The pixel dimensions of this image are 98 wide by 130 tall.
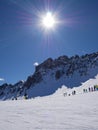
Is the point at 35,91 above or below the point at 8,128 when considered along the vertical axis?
above

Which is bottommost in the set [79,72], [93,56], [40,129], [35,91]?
[40,129]

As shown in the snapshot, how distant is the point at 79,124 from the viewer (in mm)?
8227

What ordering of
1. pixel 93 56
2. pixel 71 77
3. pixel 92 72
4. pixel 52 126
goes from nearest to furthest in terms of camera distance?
pixel 52 126 < pixel 92 72 < pixel 71 77 < pixel 93 56

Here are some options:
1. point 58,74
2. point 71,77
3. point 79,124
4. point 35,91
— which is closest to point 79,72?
point 71,77

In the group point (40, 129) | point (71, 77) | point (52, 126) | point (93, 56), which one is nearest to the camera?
point (40, 129)

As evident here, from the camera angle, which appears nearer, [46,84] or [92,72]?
[92,72]

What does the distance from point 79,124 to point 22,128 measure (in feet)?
6.83

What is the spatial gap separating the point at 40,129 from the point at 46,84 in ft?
604

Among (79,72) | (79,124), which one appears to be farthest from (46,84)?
(79,124)

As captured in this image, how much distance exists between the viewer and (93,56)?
648 feet

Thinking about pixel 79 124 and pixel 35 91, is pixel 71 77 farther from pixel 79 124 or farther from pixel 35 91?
pixel 79 124

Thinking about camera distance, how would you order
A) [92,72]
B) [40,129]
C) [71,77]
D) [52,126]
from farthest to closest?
[71,77], [92,72], [52,126], [40,129]

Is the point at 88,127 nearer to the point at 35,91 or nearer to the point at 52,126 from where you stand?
the point at 52,126

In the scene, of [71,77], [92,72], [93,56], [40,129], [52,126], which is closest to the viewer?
[40,129]
